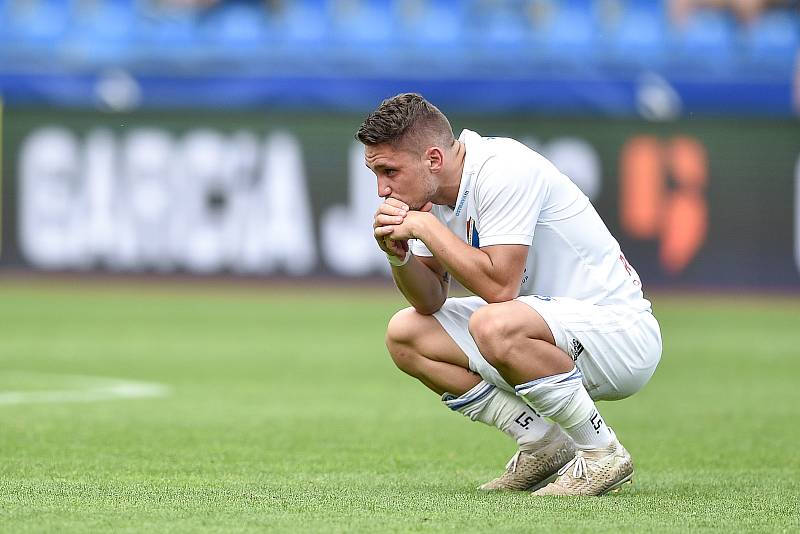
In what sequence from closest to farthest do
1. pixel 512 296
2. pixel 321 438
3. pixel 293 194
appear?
pixel 512 296, pixel 321 438, pixel 293 194

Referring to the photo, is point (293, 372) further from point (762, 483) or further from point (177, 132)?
point (177, 132)

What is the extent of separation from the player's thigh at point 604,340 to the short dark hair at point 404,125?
67cm

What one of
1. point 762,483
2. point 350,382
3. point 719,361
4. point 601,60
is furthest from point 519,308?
point 601,60

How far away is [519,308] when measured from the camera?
194 inches

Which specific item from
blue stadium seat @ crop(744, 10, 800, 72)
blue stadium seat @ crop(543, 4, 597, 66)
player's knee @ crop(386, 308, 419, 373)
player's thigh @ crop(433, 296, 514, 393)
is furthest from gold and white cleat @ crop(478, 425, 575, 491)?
blue stadium seat @ crop(744, 10, 800, 72)

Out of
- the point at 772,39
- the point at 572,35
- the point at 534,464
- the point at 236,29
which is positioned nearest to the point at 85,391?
the point at 534,464

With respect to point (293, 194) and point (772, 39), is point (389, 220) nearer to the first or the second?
point (293, 194)

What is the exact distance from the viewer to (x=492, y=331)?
484 centimetres

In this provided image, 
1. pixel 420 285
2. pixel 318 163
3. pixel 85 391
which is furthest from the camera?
pixel 318 163

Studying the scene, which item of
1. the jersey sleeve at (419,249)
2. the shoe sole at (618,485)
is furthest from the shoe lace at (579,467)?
the jersey sleeve at (419,249)

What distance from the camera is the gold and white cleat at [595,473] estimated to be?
507cm

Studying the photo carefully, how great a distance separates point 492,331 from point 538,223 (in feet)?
1.69

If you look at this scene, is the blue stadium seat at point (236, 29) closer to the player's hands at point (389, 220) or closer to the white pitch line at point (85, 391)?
the white pitch line at point (85, 391)

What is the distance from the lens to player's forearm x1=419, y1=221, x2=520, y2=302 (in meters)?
4.86
